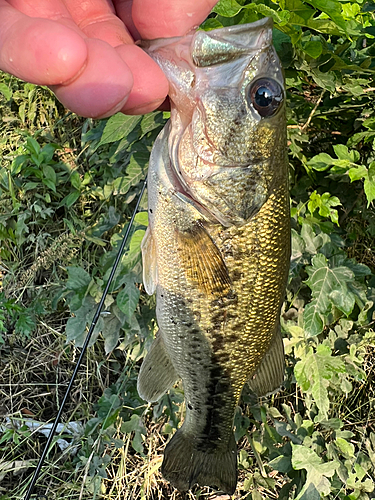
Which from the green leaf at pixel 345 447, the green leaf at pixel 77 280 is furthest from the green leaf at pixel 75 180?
the green leaf at pixel 345 447

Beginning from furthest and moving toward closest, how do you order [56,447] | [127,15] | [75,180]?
[75,180] → [56,447] → [127,15]

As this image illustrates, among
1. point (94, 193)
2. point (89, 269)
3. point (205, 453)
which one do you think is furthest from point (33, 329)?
point (205, 453)

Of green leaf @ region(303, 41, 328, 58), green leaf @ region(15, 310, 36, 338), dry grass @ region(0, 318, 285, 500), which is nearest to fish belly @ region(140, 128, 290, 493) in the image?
green leaf @ region(303, 41, 328, 58)

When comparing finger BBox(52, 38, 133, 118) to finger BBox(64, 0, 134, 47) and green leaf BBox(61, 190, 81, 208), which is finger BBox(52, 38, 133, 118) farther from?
green leaf BBox(61, 190, 81, 208)

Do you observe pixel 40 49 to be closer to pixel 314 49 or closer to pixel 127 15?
pixel 127 15

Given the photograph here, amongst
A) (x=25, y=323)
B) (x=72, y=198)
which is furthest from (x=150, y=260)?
(x=25, y=323)

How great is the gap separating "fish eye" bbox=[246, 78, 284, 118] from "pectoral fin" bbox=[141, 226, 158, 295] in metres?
0.52

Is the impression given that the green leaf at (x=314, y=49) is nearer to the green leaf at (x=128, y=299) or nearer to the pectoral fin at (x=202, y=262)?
the pectoral fin at (x=202, y=262)

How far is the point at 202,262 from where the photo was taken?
4.29 ft

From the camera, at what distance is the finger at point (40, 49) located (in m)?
0.78

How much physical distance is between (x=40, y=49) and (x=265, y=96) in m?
0.61

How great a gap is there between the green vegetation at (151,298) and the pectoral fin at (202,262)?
45 centimetres

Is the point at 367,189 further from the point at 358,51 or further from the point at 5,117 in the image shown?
the point at 5,117

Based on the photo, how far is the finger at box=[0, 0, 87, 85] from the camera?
2.55 ft
